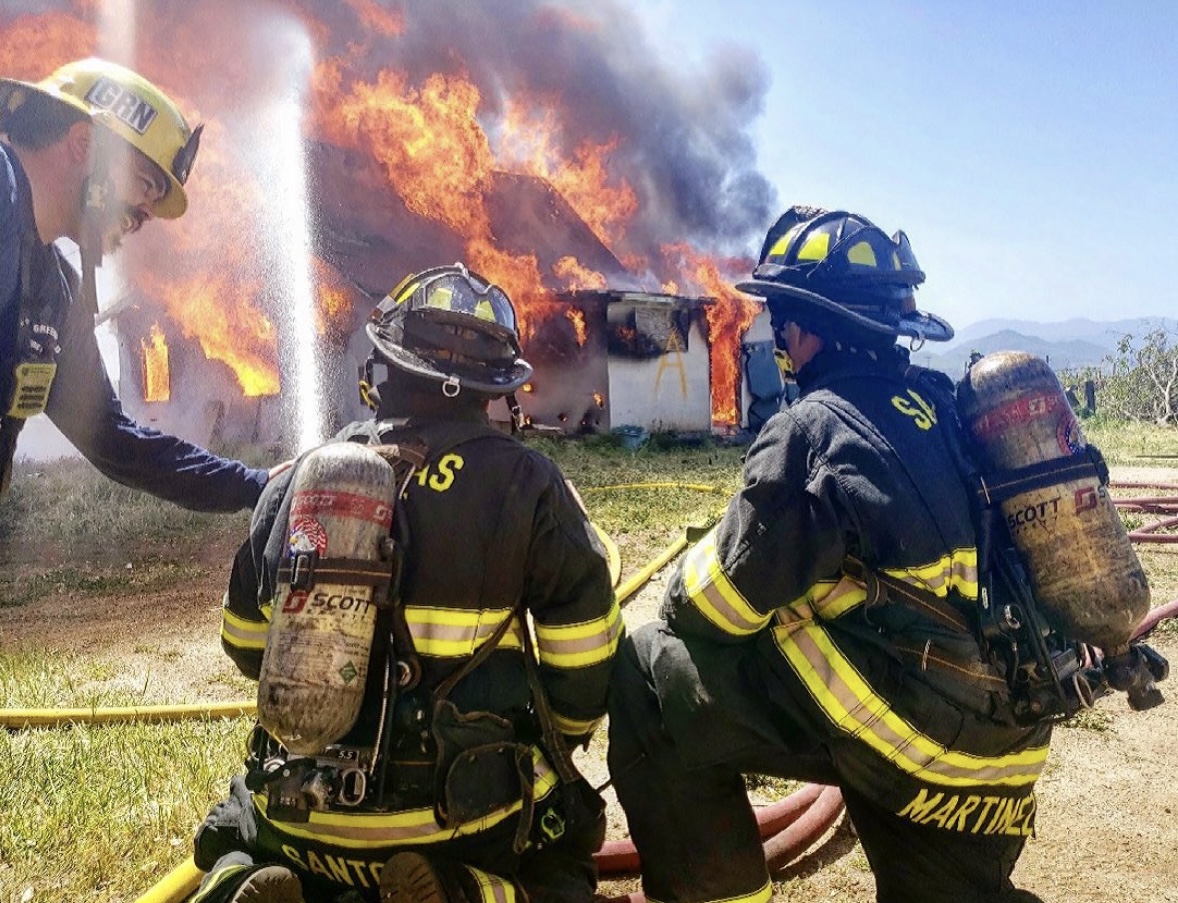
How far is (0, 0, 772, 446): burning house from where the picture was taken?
67.4 ft

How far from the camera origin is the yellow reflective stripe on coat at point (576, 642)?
93.4 inches

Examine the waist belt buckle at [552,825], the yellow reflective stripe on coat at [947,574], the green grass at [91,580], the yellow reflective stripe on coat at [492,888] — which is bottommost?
the green grass at [91,580]

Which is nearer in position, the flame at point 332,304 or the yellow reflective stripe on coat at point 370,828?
the yellow reflective stripe on coat at point 370,828

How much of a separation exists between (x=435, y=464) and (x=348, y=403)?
1876 cm

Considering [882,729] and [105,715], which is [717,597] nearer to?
[882,729]

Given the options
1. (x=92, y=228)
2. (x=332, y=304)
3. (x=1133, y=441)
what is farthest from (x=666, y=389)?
(x=92, y=228)

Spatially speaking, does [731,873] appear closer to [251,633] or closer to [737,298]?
[251,633]

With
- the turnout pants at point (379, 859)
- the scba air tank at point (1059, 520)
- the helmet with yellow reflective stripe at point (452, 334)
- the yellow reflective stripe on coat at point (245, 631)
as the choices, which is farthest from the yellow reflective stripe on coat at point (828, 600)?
the yellow reflective stripe on coat at point (245, 631)

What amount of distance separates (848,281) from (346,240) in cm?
2056

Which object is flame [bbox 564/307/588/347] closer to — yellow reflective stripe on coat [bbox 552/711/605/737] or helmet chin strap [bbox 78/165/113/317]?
helmet chin strap [bbox 78/165/113/317]

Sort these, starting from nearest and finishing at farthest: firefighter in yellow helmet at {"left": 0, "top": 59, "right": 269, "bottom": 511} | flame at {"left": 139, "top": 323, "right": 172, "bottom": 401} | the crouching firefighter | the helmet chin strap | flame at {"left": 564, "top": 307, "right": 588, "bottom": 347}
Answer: the crouching firefighter → firefighter in yellow helmet at {"left": 0, "top": 59, "right": 269, "bottom": 511} → the helmet chin strap → flame at {"left": 139, "top": 323, "right": 172, "bottom": 401} → flame at {"left": 564, "top": 307, "right": 588, "bottom": 347}

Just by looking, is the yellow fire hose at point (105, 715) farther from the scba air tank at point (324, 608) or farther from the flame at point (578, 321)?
the flame at point (578, 321)

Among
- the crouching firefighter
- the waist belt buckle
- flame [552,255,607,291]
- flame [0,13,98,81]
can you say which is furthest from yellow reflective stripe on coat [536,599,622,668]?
flame [552,255,607,291]

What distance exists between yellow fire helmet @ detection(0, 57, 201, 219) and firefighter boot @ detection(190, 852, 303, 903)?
3524 millimetres
